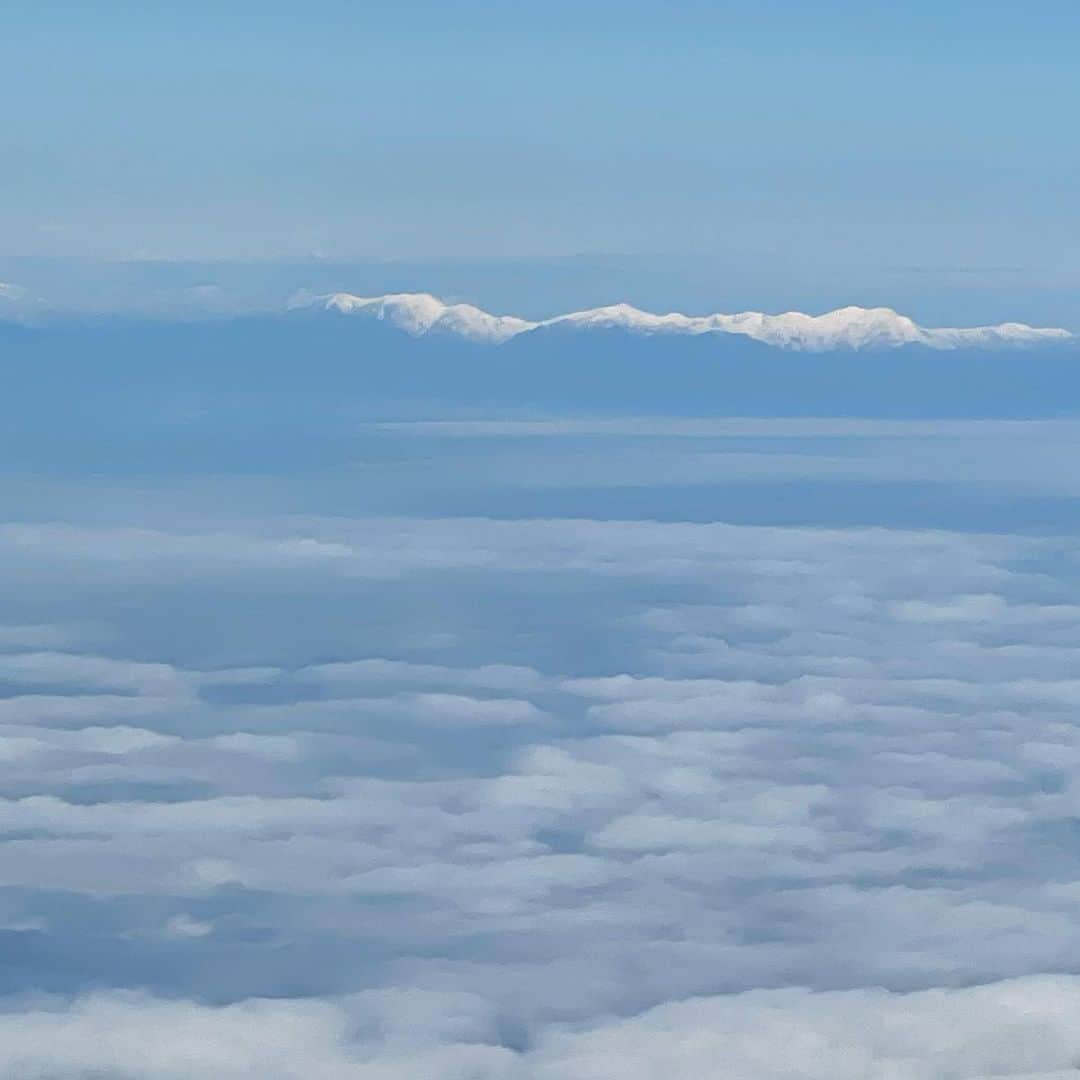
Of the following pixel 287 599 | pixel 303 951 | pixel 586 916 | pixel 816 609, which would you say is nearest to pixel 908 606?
pixel 816 609

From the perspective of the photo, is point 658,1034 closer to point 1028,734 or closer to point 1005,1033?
point 1005,1033

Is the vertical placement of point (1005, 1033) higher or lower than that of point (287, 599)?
lower

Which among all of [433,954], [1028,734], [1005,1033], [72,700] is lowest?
[1005,1033]

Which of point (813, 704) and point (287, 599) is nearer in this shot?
point (813, 704)

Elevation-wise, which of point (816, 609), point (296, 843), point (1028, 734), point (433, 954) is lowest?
point (433, 954)

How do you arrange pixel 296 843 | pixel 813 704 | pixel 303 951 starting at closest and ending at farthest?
pixel 303 951
pixel 296 843
pixel 813 704

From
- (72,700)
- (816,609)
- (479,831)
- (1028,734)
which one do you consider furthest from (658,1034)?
(816,609)

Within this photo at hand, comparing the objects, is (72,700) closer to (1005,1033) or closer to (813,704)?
(813,704)

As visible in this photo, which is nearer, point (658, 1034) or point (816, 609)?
point (658, 1034)

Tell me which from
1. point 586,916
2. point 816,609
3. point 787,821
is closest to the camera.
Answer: point 586,916
